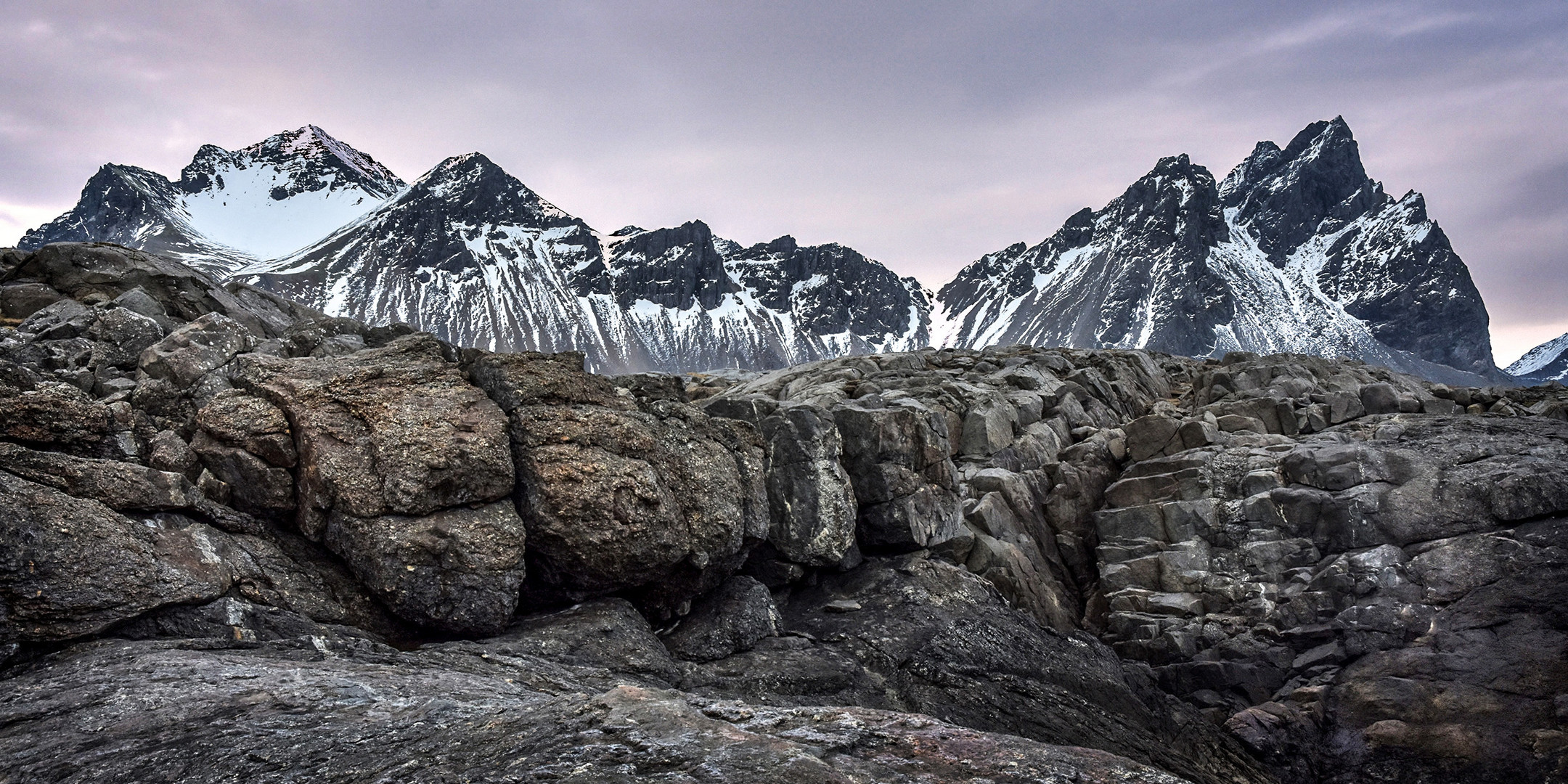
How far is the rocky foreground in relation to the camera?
1014 cm

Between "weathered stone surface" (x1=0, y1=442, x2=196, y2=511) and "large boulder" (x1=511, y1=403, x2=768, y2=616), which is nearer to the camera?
"weathered stone surface" (x1=0, y1=442, x2=196, y2=511)

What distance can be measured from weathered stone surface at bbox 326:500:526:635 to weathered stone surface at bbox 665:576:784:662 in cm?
443

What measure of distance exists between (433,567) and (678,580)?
5.86m

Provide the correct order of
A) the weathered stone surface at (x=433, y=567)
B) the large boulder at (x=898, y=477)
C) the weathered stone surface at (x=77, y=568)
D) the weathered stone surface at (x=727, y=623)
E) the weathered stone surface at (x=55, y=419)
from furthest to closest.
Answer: the large boulder at (x=898, y=477), the weathered stone surface at (x=727, y=623), the weathered stone surface at (x=433, y=567), the weathered stone surface at (x=55, y=419), the weathered stone surface at (x=77, y=568)

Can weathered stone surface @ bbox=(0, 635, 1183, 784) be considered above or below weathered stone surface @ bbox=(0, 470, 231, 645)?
below

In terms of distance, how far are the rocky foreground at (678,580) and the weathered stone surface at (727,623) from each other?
85mm

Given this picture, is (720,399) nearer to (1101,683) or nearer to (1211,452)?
(1101,683)

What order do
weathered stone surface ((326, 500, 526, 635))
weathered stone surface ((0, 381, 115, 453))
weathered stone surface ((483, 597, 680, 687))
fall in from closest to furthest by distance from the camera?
weathered stone surface ((0, 381, 115, 453)) → weathered stone surface ((326, 500, 526, 635)) → weathered stone surface ((483, 597, 680, 687))

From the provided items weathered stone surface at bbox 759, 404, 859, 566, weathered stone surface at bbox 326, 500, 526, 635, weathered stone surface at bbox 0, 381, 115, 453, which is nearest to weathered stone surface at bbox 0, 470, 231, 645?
weathered stone surface at bbox 0, 381, 115, 453

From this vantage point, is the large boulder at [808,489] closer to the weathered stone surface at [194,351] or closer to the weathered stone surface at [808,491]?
the weathered stone surface at [808,491]

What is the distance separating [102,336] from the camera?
73.7 feet

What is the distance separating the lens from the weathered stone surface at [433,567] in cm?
1527

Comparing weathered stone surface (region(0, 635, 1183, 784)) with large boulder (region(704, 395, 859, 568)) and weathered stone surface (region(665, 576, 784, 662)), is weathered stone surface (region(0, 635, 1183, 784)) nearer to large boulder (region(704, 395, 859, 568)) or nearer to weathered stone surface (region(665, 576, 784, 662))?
weathered stone surface (region(665, 576, 784, 662))

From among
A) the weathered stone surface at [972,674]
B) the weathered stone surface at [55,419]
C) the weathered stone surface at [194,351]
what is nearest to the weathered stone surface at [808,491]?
the weathered stone surface at [972,674]
